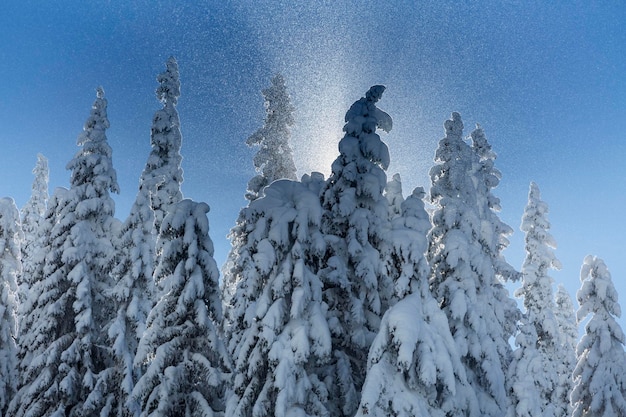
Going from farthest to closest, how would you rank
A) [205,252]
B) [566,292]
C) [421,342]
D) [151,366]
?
[566,292] → [205,252] → [151,366] → [421,342]

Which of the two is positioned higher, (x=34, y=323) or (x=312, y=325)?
(x=34, y=323)

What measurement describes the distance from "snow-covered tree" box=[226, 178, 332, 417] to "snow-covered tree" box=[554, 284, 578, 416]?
73.9 ft

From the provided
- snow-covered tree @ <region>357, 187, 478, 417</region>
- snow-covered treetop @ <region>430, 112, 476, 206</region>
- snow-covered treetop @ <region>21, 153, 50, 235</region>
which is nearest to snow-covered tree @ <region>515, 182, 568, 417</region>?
snow-covered treetop @ <region>430, 112, 476, 206</region>

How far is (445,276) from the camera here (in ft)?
69.5

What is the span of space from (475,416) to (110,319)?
57.8ft

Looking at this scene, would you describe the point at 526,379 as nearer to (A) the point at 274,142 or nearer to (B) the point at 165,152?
(A) the point at 274,142

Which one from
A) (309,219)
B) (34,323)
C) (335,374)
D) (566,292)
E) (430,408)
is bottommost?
(430,408)

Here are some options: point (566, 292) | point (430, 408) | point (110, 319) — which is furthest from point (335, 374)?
point (566, 292)

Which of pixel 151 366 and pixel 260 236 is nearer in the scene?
pixel 260 236

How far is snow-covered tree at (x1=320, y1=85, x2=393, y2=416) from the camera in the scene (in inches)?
613

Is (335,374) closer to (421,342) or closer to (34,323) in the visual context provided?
(421,342)

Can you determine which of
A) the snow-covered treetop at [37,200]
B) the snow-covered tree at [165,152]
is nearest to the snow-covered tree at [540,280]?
the snow-covered tree at [165,152]

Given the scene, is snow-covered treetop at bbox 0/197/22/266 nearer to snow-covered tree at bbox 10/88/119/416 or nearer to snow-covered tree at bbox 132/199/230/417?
snow-covered tree at bbox 10/88/119/416

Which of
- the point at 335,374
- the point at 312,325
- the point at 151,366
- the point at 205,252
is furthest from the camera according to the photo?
the point at 205,252
